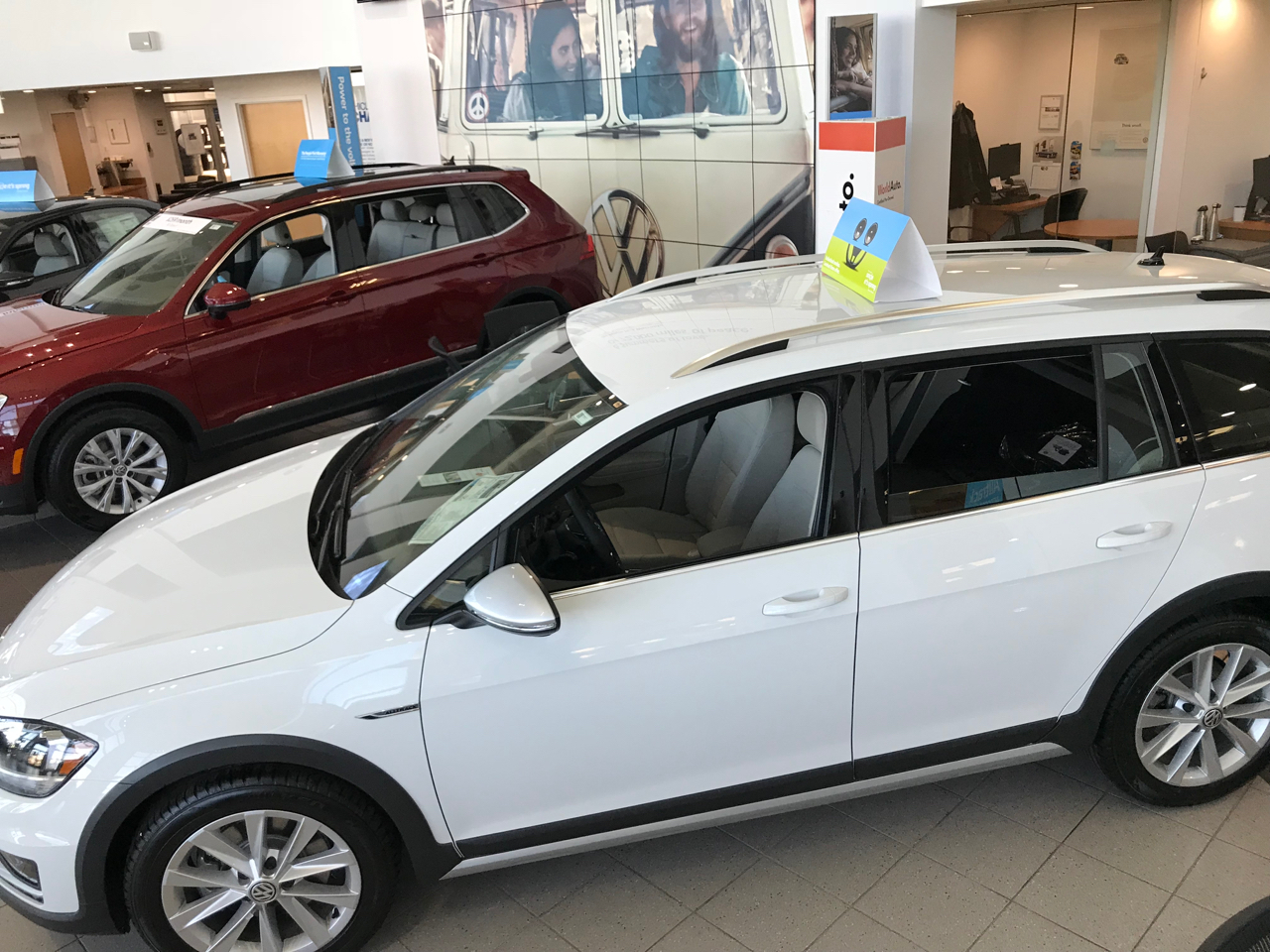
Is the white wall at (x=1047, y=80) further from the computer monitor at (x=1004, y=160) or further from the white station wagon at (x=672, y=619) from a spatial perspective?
the white station wagon at (x=672, y=619)

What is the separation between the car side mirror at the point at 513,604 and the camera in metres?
2.10

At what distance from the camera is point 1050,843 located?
9.14 feet

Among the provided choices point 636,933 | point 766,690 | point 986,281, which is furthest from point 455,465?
point 986,281

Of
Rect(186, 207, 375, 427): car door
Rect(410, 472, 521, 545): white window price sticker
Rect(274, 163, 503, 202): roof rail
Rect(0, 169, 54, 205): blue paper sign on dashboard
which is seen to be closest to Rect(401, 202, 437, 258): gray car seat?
Rect(274, 163, 503, 202): roof rail

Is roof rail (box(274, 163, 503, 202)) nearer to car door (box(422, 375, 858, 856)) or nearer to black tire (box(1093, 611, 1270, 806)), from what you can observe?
car door (box(422, 375, 858, 856))

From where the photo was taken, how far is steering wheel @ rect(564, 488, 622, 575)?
2342mm

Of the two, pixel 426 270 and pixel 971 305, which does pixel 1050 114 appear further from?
pixel 971 305

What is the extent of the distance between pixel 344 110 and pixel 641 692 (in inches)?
390

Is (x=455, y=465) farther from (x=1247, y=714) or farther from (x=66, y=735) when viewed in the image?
(x=1247, y=714)

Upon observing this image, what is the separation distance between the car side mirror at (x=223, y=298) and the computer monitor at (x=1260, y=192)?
24.0 ft

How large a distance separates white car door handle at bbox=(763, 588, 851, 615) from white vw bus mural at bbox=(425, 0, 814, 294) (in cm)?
546

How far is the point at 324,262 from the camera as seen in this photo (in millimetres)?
5750

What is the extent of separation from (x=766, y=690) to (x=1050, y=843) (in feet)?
3.54

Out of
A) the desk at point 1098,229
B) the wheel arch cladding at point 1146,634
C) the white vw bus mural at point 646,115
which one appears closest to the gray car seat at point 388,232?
the white vw bus mural at point 646,115
